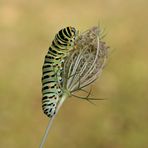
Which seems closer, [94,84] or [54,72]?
[54,72]

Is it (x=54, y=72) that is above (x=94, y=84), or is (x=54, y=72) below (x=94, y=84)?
below

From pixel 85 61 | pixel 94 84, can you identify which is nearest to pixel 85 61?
pixel 85 61

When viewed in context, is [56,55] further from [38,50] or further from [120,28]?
[120,28]

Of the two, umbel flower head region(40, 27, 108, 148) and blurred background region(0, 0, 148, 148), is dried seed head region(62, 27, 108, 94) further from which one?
→ blurred background region(0, 0, 148, 148)

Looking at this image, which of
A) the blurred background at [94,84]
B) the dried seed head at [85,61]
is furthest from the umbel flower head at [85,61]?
the blurred background at [94,84]

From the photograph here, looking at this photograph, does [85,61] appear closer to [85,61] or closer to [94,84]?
[85,61]

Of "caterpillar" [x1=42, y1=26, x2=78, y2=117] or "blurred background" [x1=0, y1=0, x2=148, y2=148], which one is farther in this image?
"blurred background" [x1=0, y1=0, x2=148, y2=148]

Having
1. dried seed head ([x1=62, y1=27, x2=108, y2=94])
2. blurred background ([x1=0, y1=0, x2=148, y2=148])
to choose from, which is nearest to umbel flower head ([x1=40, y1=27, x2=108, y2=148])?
dried seed head ([x1=62, y1=27, x2=108, y2=94])

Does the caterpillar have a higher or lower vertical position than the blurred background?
lower
